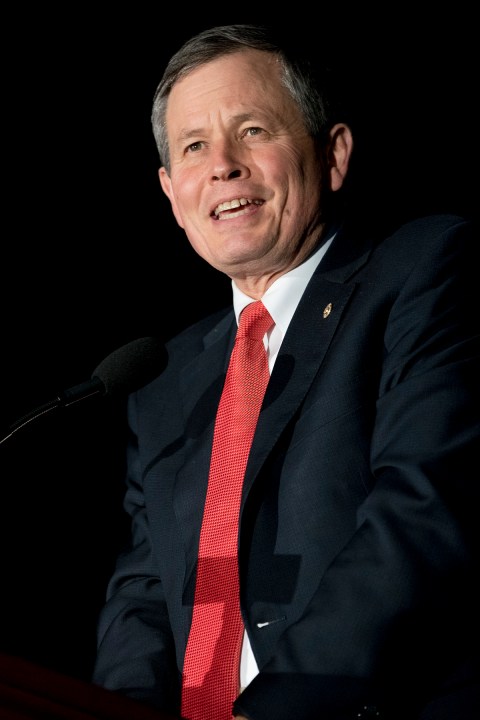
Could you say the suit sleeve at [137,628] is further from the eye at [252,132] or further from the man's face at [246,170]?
the eye at [252,132]

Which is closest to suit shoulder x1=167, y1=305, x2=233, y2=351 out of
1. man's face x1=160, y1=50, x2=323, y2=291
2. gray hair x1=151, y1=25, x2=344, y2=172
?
man's face x1=160, y1=50, x2=323, y2=291

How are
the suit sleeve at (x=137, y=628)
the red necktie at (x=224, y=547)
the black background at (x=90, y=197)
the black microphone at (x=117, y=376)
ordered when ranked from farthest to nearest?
the black background at (x=90, y=197) < the suit sleeve at (x=137, y=628) < the red necktie at (x=224, y=547) < the black microphone at (x=117, y=376)

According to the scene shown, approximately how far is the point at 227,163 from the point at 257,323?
0.39 meters

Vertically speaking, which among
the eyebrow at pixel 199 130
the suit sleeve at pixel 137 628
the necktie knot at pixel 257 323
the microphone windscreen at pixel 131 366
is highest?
the eyebrow at pixel 199 130

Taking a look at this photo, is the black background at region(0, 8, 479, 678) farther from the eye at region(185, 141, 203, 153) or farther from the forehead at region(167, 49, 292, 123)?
the eye at region(185, 141, 203, 153)

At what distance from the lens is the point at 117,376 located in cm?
159

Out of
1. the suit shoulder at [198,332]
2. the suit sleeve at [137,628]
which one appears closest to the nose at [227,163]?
the suit shoulder at [198,332]

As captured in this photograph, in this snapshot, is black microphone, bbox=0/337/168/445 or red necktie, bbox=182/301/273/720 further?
red necktie, bbox=182/301/273/720

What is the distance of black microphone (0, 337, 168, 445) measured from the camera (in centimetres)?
149

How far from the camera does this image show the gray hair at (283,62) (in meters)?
2.09

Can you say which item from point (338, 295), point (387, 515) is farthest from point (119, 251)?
point (387, 515)

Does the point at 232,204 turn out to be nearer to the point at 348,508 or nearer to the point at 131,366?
the point at 131,366

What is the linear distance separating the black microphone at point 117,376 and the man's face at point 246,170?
0.43m

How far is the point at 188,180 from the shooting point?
6.89 feet
